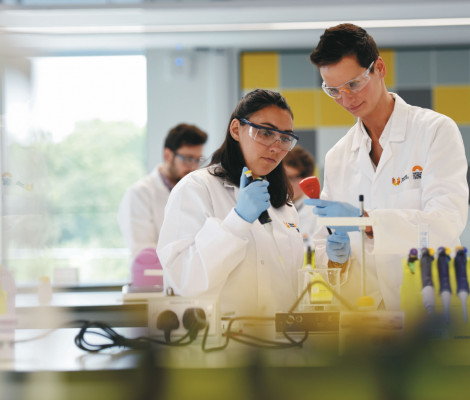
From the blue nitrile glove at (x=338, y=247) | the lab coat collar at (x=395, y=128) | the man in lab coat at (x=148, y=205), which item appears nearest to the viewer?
the blue nitrile glove at (x=338, y=247)

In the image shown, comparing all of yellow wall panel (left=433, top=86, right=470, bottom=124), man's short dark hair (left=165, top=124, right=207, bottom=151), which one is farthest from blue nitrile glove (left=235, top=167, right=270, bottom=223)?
yellow wall panel (left=433, top=86, right=470, bottom=124)

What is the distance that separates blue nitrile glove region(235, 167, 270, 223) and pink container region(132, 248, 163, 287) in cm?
120

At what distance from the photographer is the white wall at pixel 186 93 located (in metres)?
5.73

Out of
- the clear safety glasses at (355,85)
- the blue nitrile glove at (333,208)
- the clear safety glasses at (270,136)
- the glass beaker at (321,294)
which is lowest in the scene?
the glass beaker at (321,294)

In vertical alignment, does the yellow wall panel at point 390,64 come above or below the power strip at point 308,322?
above

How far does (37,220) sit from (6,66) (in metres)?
0.41

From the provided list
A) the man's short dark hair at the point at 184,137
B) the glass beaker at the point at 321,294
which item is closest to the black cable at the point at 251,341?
the glass beaker at the point at 321,294

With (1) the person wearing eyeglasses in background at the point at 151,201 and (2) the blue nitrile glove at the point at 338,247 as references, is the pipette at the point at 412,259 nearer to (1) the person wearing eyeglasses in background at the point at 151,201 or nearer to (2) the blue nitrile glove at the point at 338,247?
(2) the blue nitrile glove at the point at 338,247

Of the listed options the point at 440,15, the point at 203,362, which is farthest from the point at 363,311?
the point at 440,15

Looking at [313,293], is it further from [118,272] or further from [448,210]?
[118,272]

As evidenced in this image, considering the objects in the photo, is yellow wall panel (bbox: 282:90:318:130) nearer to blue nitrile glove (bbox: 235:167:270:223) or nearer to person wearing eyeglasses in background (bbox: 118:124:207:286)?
person wearing eyeglasses in background (bbox: 118:124:207:286)

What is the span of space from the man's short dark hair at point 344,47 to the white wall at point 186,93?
361 centimetres

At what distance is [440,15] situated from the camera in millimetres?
4578

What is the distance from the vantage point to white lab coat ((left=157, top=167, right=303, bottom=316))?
1843mm
